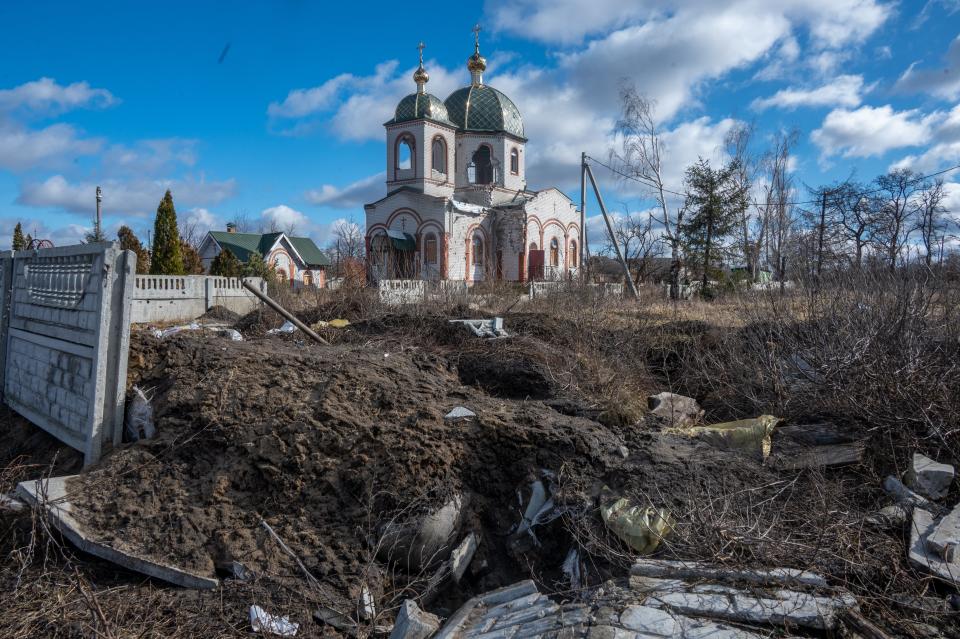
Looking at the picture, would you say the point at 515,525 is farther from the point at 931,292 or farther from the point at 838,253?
the point at 838,253

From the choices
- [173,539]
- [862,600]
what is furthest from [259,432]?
[862,600]

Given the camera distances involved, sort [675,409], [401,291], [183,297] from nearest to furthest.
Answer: [675,409] → [401,291] → [183,297]

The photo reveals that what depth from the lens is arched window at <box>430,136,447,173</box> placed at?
96.9ft

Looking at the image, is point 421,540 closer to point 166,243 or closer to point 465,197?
point 166,243

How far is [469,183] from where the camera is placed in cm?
3081

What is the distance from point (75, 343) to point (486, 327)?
5.25m

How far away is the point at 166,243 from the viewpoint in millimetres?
23875

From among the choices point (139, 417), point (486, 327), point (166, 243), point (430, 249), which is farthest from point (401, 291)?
point (430, 249)

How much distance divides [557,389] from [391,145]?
24.9m

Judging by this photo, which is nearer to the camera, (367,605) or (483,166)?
(367,605)

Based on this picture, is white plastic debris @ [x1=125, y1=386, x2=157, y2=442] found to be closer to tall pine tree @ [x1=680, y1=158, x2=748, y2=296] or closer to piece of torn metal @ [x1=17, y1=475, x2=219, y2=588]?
piece of torn metal @ [x1=17, y1=475, x2=219, y2=588]

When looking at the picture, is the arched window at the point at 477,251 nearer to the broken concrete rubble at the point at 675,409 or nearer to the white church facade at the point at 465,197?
the white church facade at the point at 465,197

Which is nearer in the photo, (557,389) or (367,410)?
(367,410)

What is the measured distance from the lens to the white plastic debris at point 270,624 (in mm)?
3395
